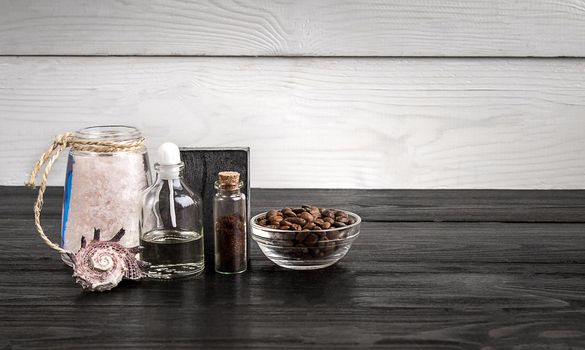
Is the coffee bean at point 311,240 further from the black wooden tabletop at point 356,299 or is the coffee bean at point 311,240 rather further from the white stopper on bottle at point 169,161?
the white stopper on bottle at point 169,161

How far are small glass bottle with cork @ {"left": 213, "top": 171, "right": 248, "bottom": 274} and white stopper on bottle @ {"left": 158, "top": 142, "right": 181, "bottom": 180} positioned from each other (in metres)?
0.06

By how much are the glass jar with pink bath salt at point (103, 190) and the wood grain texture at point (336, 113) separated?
0.86 m

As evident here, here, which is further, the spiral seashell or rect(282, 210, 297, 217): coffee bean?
rect(282, 210, 297, 217): coffee bean

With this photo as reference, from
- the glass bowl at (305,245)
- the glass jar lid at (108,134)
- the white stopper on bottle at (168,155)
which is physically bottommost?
the glass bowl at (305,245)

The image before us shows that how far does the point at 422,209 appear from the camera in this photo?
1.48 metres

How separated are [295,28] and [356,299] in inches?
40.3

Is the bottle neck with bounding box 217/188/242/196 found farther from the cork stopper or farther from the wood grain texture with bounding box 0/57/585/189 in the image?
the wood grain texture with bounding box 0/57/585/189

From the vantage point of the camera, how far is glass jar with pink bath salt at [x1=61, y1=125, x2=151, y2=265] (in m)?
1.00

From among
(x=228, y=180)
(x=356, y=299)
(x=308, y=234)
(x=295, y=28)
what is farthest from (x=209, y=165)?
(x=295, y=28)

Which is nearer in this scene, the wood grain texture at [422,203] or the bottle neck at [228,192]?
the bottle neck at [228,192]

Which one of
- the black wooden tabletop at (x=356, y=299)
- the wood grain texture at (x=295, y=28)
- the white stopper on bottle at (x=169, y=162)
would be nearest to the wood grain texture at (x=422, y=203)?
the black wooden tabletop at (x=356, y=299)

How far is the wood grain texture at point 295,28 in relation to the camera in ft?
5.96

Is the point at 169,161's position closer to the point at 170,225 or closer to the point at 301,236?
the point at 170,225

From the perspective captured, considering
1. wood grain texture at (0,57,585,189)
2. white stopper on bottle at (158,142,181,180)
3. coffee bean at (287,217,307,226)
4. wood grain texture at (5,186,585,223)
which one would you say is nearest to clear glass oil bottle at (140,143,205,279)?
white stopper on bottle at (158,142,181,180)
